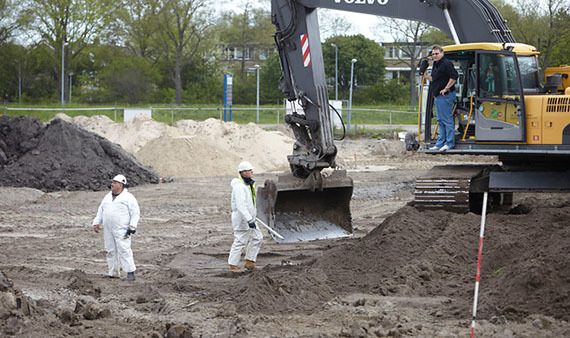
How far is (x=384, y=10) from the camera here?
14578mm

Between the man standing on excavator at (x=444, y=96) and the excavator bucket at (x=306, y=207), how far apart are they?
7.44 ft

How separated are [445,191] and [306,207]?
2304 mm

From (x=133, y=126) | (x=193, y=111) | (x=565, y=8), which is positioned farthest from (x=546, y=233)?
(x=193, y=111)

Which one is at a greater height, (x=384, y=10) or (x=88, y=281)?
(x=384, y=10)

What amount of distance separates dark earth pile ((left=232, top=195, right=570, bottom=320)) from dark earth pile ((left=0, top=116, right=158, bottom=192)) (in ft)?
36.8

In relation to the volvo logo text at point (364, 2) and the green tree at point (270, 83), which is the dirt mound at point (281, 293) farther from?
the green tree at point (270, 83)

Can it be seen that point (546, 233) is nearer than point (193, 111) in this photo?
Yes

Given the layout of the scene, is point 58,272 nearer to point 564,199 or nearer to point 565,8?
point 564,199

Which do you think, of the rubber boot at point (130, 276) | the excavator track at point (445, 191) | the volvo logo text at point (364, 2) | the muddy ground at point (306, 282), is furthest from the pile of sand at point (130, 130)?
the rubber boot at point (130, 276)

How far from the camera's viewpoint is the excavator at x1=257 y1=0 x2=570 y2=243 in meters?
13.1

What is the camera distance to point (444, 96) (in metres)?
13.3

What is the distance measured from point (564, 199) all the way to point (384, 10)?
5623 mm

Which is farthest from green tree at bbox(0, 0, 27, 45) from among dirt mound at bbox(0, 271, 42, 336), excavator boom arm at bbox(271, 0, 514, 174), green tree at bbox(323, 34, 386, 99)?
dirt mound at bbox(0, 271, 42, 336)

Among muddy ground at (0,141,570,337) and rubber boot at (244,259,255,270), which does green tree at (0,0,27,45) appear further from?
rubber boot at (244,259,255,270)
